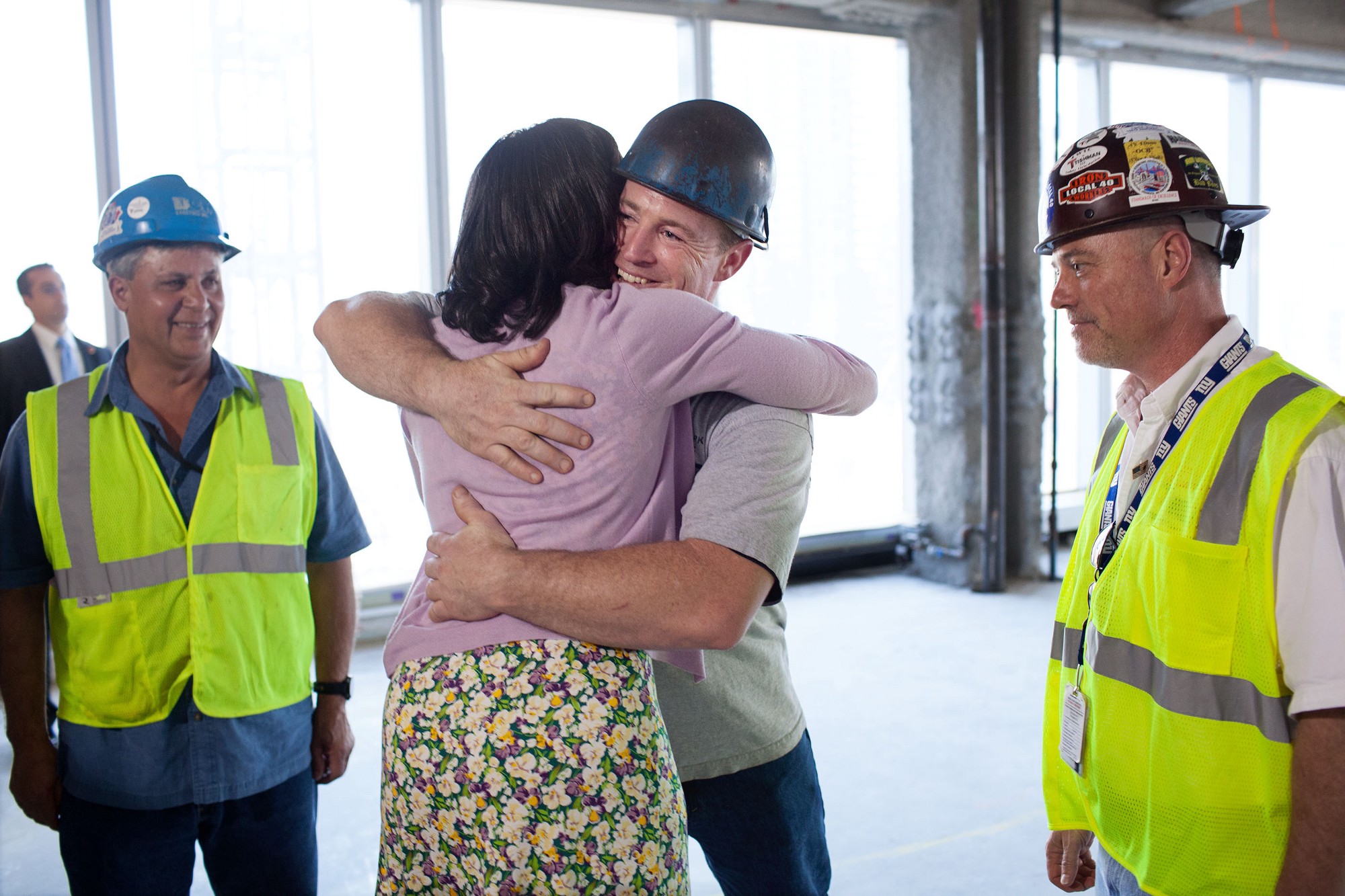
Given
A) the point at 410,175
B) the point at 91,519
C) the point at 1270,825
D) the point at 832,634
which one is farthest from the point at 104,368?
the point at 832,634

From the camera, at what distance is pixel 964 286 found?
20.3 feet

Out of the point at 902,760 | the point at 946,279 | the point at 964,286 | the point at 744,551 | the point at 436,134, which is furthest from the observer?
the point at 946,279

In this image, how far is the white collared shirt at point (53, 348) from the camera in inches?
170

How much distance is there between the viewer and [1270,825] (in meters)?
1.37

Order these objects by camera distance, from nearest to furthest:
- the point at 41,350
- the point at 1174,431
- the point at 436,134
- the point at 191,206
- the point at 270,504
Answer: the point at 1174,431, the point at 270,504, the point at 191,206, the point at 41,350, the point at 436,134

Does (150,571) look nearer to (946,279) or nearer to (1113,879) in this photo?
(1113,879)

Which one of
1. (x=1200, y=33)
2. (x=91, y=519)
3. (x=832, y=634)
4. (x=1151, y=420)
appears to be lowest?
(x=832, y=634)

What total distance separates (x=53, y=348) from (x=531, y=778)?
4.26m

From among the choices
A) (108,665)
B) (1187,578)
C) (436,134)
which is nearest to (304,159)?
(436,134)

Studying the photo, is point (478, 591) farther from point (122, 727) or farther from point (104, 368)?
point (104, 368)

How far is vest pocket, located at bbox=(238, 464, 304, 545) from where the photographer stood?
6.75ft

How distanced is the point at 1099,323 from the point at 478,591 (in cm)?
118

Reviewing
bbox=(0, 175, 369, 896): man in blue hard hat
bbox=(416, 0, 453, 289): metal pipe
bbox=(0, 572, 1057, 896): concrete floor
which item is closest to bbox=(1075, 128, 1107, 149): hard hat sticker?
bbox=(0, 175, 369, 896): man in blue hard hat

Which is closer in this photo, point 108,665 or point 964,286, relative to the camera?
point 108,665
